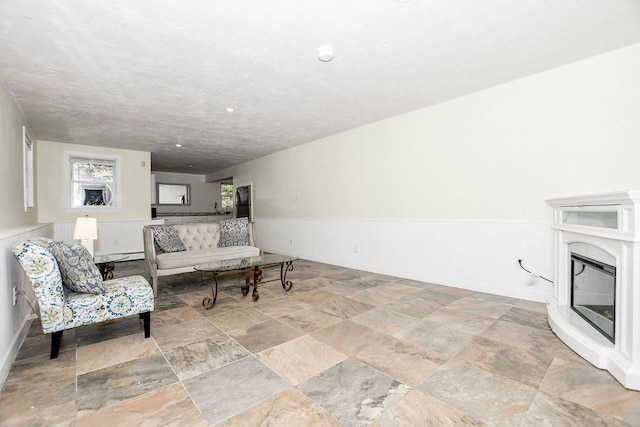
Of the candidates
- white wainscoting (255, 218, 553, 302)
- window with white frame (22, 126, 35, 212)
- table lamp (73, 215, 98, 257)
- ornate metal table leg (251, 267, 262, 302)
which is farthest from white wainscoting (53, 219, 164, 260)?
white wainscoting (255, 218, 553, 302)

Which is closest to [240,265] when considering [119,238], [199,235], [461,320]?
[199,235]

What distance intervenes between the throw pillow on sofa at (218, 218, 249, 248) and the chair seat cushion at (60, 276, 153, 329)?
250cm

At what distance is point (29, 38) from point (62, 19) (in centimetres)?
51

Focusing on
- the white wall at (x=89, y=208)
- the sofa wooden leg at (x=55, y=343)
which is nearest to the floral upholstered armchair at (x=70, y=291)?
the sofa wooden leg at (x=55, y=343)

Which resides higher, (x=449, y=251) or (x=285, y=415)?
(x=449, y=251)

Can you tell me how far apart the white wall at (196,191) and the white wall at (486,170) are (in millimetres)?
6432

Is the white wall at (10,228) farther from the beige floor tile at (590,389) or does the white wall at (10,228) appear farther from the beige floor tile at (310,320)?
the beige floor tile at (590,389)

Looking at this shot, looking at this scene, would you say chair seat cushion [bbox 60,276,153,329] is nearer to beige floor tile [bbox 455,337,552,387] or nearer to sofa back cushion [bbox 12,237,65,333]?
sofa back cushion [bbox 12,237,65,333]

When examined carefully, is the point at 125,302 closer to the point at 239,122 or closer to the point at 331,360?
the point at 331,360

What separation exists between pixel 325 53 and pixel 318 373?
262 cm

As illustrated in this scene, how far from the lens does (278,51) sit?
2.66m

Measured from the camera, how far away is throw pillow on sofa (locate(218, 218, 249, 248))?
509cm

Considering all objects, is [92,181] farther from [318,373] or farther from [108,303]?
[318,373]

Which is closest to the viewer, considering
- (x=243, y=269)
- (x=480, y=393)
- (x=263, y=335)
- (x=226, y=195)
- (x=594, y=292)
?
(x=480, y=393)
